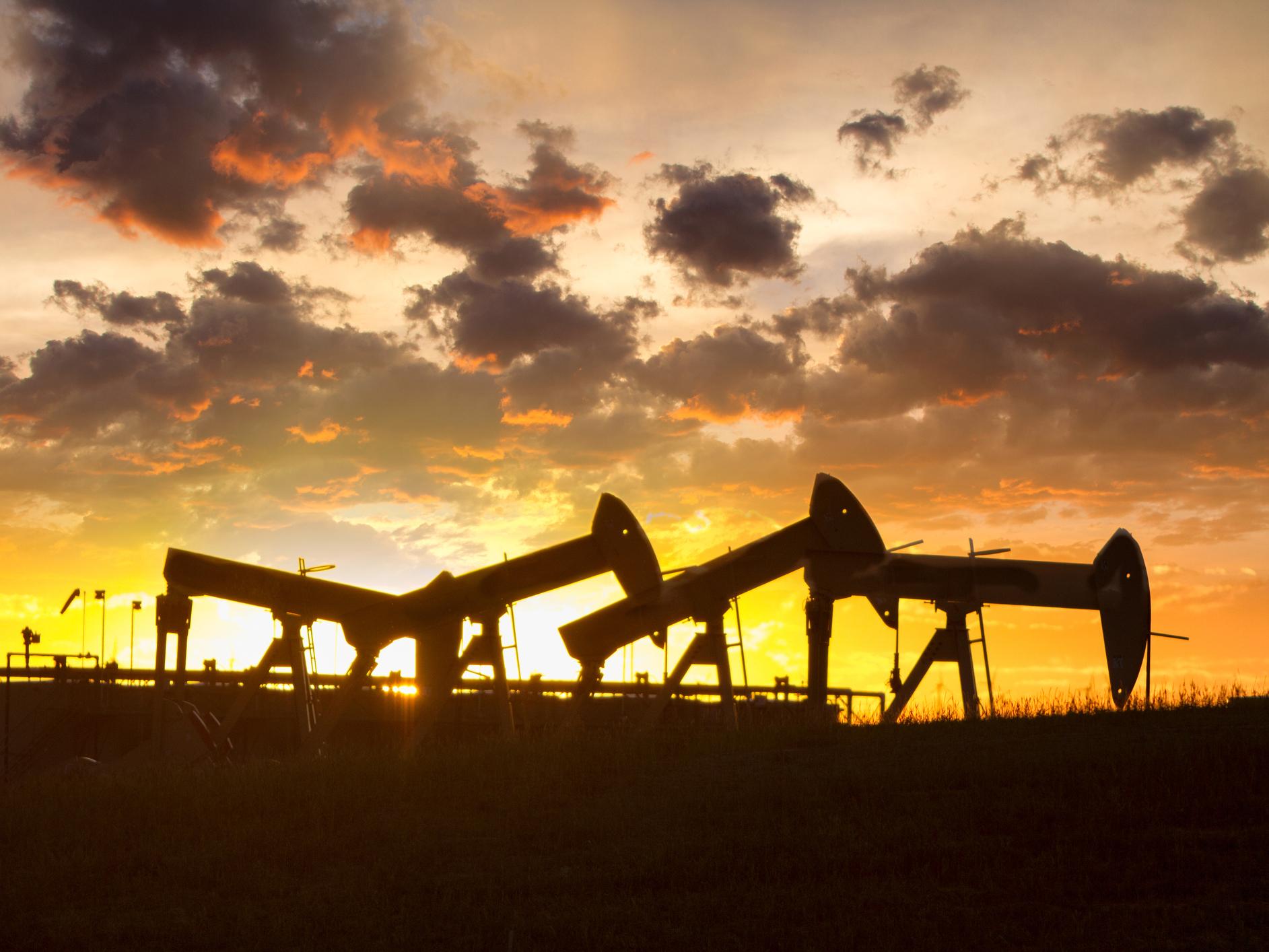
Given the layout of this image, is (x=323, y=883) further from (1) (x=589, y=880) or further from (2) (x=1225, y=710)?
(2) (x=1225, y=710)

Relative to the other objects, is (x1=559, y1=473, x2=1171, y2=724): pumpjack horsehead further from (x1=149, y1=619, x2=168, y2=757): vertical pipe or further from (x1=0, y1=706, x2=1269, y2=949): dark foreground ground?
(x1=149, y1=619, x2=168, y2=757): vertical pipe

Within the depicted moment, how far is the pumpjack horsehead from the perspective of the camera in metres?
22.4

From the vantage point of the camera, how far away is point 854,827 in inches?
486

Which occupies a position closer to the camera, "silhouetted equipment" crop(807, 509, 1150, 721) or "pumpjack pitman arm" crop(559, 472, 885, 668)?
"silhouetted equipment" crop(807, 509, 1150, 721)

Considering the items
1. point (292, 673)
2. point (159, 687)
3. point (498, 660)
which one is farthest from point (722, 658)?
point (159, 687)

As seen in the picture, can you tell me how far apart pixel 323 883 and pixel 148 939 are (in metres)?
1.77

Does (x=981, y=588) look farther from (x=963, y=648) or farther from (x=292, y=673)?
(x=292, y=673)

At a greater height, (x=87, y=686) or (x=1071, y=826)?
(x=87, y=686)

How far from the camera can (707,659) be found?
23.1m

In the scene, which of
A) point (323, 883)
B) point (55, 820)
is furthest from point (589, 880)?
point (55, 820)

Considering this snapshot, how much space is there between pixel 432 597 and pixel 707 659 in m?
5.09

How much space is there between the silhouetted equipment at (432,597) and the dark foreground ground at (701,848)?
5.06 m

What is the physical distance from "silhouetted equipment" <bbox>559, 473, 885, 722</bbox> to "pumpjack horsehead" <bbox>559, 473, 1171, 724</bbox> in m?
0.02

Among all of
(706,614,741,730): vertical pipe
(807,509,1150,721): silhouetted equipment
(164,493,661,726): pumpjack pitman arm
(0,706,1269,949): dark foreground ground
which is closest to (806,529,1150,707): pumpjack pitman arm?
(807,509,1150,721): silhouetted equipment
